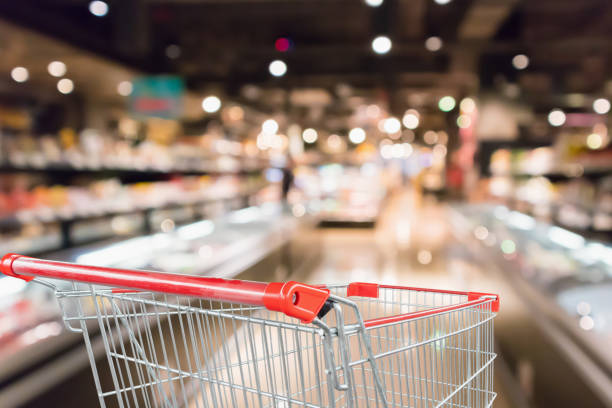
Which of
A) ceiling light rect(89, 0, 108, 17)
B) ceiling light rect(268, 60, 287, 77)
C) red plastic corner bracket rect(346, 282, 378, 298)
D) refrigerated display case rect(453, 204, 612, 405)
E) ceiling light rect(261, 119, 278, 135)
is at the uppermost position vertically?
ceiling light rect(89, 0, 108, 17)

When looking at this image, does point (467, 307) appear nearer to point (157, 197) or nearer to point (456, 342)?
point (456, 342)

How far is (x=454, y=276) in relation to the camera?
5453 millimetres

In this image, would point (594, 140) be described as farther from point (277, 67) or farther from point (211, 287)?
point (211, 287)

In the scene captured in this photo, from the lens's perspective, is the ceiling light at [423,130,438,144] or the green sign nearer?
the green sign

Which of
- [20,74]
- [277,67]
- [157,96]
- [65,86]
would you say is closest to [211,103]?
[277,67]

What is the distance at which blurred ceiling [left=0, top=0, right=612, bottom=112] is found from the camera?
5.81 meters

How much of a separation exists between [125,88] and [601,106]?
705 cm

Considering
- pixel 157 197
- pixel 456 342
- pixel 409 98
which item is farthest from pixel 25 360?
pixel 409 98

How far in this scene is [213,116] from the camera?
9055mm

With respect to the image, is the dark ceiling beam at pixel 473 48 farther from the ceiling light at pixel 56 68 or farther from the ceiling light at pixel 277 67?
the ceiling light at pixel 56 68

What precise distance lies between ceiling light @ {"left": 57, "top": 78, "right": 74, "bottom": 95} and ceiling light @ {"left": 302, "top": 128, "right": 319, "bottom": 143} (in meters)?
8.63

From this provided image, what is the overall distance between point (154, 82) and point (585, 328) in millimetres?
5869

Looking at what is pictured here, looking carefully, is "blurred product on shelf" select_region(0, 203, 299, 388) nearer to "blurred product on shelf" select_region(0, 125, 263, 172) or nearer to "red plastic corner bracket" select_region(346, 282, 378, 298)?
"blurred product on shelf" select_region(0, 125, 263, 172)

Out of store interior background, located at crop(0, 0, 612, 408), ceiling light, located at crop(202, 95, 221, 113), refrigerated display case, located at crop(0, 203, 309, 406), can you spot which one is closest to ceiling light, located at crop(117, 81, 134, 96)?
store interior background, located at crop(0, 0, 612, 408)
